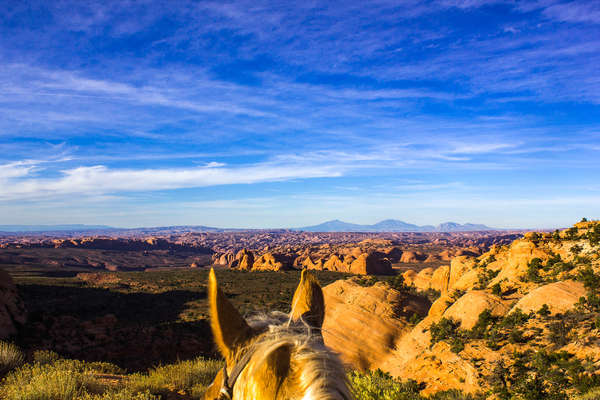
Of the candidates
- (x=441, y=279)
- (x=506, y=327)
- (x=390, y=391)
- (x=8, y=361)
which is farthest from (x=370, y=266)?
(x=8, y=361)

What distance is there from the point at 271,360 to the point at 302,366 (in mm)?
121

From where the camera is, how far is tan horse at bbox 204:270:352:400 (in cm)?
121

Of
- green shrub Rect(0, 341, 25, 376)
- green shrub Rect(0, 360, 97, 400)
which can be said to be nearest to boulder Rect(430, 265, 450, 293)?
green shrub Rect(0, 360, 97, 400)

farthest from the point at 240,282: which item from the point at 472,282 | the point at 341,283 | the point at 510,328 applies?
the point at 510,328

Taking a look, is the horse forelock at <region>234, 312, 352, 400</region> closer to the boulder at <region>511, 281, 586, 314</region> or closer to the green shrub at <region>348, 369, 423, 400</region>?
the green shrub at <region>348, 369, 423, 400</region>

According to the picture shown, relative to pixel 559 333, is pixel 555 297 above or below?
above

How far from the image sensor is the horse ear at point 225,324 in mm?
1585

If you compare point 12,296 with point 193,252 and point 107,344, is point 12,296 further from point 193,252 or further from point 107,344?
point 193,252

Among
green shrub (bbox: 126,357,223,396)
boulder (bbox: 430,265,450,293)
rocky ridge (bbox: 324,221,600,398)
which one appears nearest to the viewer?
green shrub (bbox: 126,357,223,396)

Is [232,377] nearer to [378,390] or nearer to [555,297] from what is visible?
[378,390]

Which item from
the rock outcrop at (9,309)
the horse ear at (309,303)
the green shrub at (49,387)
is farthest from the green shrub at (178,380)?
the rock outcrop at (9,309)

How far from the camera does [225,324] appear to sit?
5.25 feet

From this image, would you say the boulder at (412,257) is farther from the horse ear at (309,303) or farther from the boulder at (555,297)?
the horse ear at (309,303)

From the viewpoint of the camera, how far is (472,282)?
20625mm
